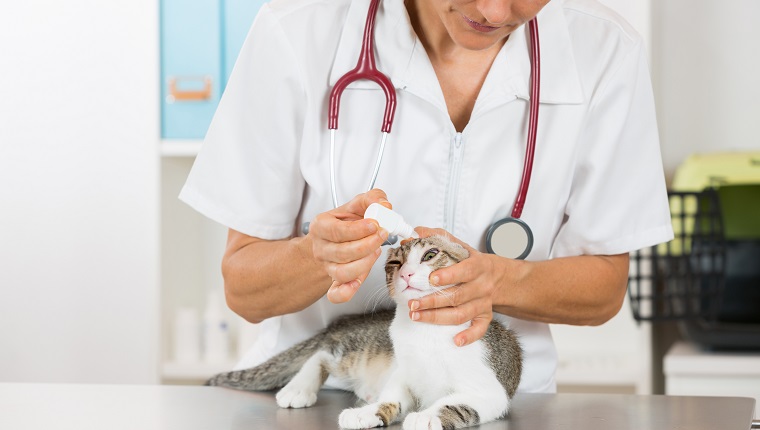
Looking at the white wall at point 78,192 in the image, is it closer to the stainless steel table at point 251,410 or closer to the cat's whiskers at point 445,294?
the stainless steel table at point 251,410

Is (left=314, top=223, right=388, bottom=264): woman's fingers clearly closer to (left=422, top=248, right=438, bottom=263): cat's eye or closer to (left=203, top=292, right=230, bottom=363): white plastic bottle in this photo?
(left=422, top=248, right=438, bottom=263): cat's eye

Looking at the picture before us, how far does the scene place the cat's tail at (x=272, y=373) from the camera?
1302 mm

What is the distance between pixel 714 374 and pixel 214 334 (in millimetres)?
1306

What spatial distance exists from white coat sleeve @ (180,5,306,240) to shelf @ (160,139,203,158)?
1.10m

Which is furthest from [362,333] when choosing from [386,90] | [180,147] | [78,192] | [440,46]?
[78,192]

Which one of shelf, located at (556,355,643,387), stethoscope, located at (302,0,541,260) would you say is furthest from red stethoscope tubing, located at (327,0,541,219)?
shelf, located at (556,355,643,387)

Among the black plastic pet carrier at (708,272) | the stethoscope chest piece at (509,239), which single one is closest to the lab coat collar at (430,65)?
the stethoscope chest piece at (509,239)

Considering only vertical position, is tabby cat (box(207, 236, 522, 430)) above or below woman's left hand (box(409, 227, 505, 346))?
below

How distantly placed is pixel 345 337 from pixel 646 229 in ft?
1.57

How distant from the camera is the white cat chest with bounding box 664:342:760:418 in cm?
209

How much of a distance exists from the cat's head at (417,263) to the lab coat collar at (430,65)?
274 millimetres

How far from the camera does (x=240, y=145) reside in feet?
4.35

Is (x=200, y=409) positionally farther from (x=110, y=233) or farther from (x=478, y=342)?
(x=110, y=233)

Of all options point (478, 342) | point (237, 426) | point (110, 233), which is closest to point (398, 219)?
point (478, 342)
